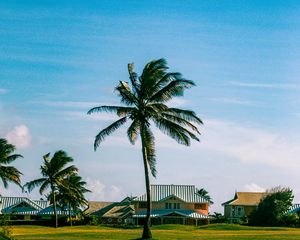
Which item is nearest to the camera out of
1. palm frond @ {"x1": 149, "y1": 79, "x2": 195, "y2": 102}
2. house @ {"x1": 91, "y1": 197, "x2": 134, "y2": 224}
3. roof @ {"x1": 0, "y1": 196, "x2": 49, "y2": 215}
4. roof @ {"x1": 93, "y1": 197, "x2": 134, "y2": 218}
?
palm frond @ {"x1": 149, "y1": 79, "x2": 195, "y2": 102}

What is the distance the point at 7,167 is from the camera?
87.7 meters

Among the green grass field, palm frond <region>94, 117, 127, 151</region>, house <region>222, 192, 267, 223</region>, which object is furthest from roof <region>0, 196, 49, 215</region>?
palm frond <region>94, 117, 127, 151</region>

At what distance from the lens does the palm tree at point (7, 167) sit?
284 ft

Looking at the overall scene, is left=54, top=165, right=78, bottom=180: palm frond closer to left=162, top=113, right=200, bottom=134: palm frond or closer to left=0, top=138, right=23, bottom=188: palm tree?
left=0, top=138, right=23, bottom=188: palm tree

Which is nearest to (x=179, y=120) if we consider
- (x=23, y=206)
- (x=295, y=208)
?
(x=295, y=208)

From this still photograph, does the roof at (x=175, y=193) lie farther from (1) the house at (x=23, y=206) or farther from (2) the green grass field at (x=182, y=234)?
(2) the green grass field at (x=182, y=234)

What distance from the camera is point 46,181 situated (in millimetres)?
97000

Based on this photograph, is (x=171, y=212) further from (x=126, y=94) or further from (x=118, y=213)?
(x=126, y=94)

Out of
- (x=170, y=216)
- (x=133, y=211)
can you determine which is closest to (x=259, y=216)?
(x=170, y=216)

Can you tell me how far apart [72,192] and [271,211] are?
101 ft

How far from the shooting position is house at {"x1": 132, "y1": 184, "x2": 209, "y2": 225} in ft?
377

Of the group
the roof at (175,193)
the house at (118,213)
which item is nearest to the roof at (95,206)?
Answer: the house at (118,213)

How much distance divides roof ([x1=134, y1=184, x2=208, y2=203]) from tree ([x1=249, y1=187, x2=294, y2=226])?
2498 cm

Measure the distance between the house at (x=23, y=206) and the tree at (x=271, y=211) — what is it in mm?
54489
